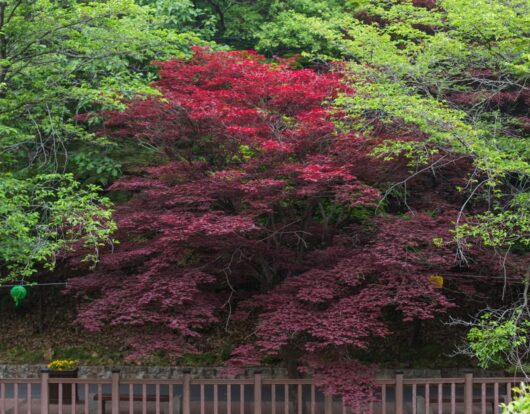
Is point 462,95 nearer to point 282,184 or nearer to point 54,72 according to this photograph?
point 282,184

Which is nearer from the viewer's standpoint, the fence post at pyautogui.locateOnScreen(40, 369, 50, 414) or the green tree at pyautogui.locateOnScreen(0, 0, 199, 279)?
A: the fence post at pyautogui.locateOnScreen(40, 369, 50, 414)

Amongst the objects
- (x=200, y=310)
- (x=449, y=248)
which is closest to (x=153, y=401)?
(x=200, y=310)

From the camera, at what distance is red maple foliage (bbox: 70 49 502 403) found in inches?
281

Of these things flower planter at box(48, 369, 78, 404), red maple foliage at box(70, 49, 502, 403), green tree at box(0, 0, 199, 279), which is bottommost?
flower planter at box(48, 369, 78, 404)

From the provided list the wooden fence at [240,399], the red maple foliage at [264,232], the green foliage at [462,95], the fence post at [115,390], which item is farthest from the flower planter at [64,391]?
the green foliage at [462,95]

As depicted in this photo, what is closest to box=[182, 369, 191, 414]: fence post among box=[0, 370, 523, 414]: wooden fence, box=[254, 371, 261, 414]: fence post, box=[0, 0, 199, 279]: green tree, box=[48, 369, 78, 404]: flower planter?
box=[0, 370, 523, 414]: wooden fence

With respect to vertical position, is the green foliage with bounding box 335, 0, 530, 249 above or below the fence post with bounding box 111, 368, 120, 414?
above

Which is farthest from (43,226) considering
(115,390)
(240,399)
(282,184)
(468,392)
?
(468,392)

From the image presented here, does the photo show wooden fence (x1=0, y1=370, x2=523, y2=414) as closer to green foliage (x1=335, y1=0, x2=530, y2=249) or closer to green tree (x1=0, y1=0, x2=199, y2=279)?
green tree (x1=0, y1=0, x2=199, y2=279)

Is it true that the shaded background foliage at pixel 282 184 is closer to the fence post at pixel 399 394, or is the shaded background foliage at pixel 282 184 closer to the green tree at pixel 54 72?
the green tree at pixel 54 72

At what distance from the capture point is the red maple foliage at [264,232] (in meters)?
7.12

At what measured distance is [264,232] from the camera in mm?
8188

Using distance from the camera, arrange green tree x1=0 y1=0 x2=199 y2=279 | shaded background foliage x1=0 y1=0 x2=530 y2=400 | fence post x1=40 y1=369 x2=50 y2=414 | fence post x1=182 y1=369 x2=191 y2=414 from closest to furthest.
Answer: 1. shaded background foliage x1=0 y1=0 x2=530 y2=400
2. fence post x1=182 y1=369 x2=191 y2=414
3. fence post x1=40 y1=369 x2=50 y2=414
4. green tree x1=0 y1=0 x2=199 y2=279

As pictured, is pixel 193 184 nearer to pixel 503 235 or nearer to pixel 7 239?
pixel 7 239
